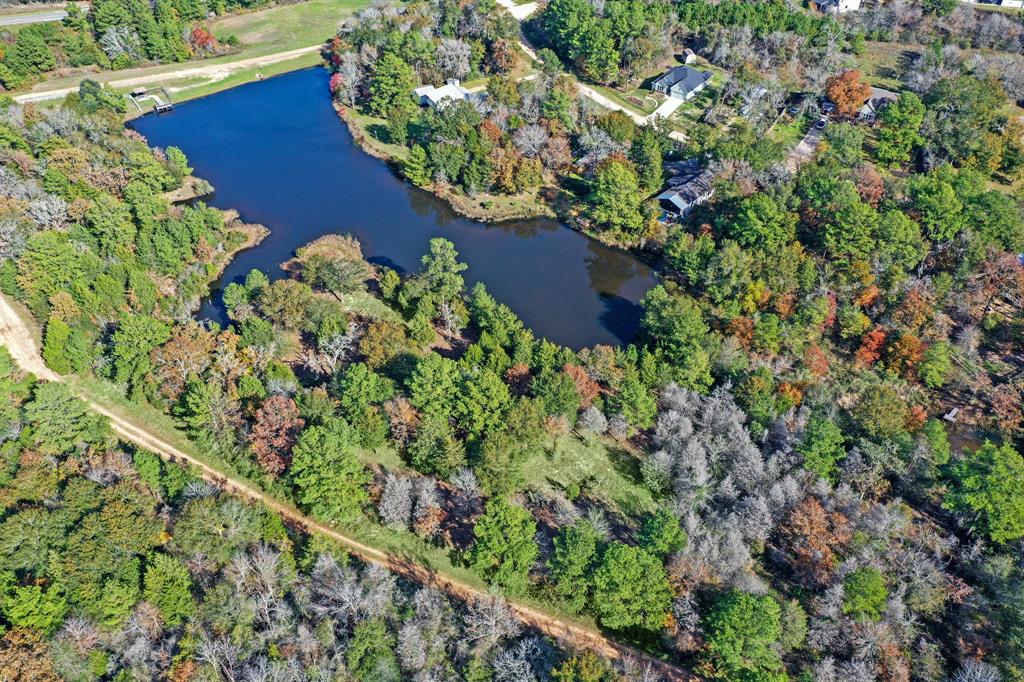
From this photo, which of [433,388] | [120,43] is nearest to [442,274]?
[433,388]

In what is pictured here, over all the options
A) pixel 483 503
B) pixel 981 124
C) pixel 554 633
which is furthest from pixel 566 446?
pixel 981 124

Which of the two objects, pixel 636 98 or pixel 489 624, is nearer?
pixel 489 624

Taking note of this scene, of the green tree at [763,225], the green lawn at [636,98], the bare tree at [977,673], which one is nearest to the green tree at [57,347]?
the green tree at [763,225]

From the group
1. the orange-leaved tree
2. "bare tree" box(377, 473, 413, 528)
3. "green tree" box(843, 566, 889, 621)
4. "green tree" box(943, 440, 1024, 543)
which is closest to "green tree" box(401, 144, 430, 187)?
"bare tree" box(377, 473, 413, 528)

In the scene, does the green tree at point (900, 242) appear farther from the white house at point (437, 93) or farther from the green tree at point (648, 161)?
the white house at point (437, 93)

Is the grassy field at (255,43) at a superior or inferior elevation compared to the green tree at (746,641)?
superior

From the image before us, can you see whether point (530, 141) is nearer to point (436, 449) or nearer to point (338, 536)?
point (436, 449)

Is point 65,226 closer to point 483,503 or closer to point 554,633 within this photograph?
point 483,503
